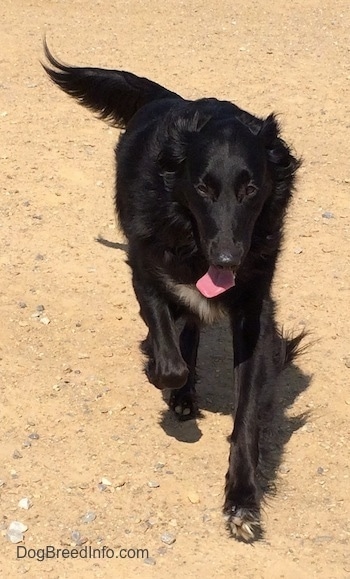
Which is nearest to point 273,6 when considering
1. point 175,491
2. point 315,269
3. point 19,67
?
point 19,67

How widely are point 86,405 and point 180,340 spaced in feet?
2.01

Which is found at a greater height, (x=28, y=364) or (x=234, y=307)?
(x=234, y=307)

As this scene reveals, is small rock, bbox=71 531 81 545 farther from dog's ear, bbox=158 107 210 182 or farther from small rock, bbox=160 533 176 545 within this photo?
dog's ear, bbox=158 107 210 182

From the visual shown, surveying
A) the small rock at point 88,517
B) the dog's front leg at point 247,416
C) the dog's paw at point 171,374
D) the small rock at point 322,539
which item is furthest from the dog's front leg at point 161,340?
the small rock at point 322,539

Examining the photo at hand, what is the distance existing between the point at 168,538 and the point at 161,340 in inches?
37.1

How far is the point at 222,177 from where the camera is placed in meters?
4.04

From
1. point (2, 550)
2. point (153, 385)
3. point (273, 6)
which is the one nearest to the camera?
point (2, 550)

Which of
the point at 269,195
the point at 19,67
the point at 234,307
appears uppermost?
the point at 269,195

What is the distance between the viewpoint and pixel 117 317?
5.60 m

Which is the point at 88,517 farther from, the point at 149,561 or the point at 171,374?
the point at 171,374

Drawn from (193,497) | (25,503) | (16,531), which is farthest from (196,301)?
(16,531)

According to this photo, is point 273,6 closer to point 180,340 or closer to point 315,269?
point 315,269

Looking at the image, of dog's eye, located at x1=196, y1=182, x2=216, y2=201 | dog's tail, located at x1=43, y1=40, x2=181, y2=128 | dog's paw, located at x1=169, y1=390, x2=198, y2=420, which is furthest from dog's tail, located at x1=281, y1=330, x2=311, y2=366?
dog's tail, located at x1=43, y1=40, x2=181, y2=128

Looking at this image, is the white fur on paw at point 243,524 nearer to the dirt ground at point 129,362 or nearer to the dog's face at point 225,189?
the dirt ground at point 129,362
